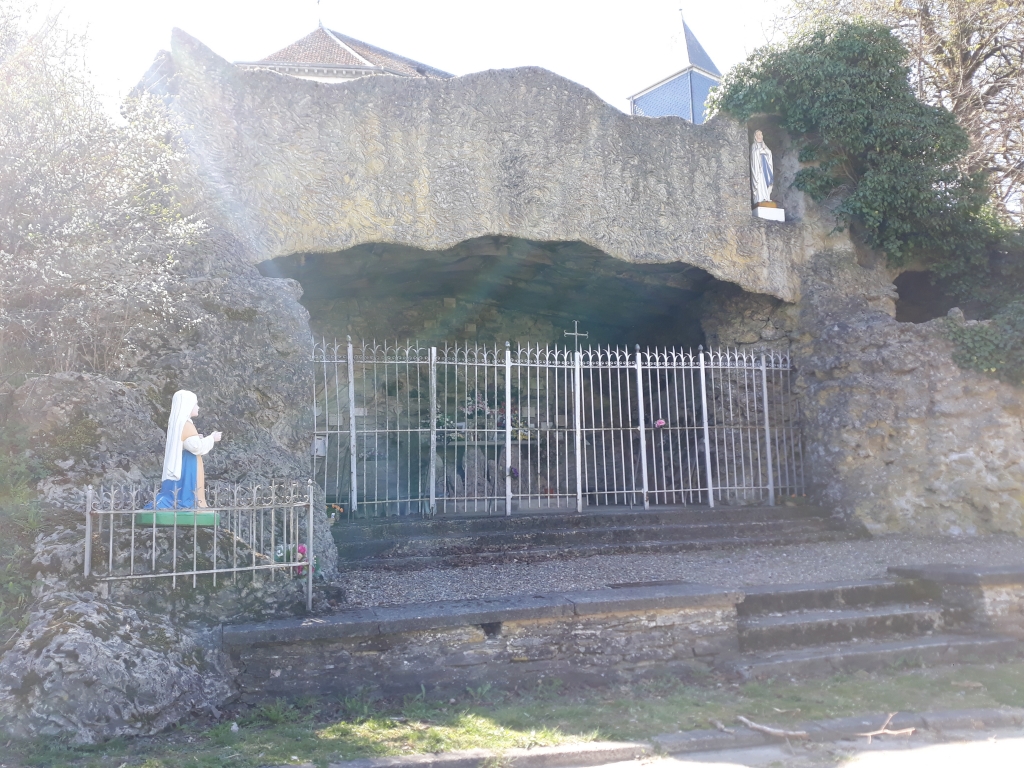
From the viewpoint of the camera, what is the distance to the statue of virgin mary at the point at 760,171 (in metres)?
10.2

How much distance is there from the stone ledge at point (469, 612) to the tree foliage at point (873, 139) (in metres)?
6.58

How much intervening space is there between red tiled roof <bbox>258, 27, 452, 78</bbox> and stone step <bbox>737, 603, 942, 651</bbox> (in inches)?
586

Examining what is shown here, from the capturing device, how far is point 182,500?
15.6 feet

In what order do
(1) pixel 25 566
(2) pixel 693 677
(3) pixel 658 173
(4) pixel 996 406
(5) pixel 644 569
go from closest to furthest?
(1) pixel 25 566, (2) pixel 693 677, (5) pixel 644 569, (4) pixel 996 406, (3) pixel 658 173

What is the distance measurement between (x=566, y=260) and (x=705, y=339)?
2.71 meters

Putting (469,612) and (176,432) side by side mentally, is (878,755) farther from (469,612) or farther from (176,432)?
(176,432)

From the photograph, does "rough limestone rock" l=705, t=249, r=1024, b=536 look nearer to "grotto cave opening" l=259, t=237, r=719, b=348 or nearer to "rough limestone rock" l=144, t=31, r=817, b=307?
"rough limestone rock" l=144, t=31, r=817, b=307

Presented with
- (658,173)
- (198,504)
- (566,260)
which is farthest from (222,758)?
(658,173)

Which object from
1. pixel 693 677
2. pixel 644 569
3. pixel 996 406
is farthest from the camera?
pixel 996 406

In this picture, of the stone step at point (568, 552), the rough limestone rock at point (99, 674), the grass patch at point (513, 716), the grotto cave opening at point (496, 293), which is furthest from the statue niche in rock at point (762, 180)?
the rough limestone rock at point (99, 674)

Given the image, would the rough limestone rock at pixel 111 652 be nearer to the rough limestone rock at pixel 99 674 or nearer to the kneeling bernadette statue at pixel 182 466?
the rough limestone rock at pixel 99 674

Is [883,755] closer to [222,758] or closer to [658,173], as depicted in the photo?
[222,758]

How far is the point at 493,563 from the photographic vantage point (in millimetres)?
7418

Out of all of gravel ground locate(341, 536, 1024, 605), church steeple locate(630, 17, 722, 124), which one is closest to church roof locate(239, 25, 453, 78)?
church steeple locate(630, 17, 722, 124)
